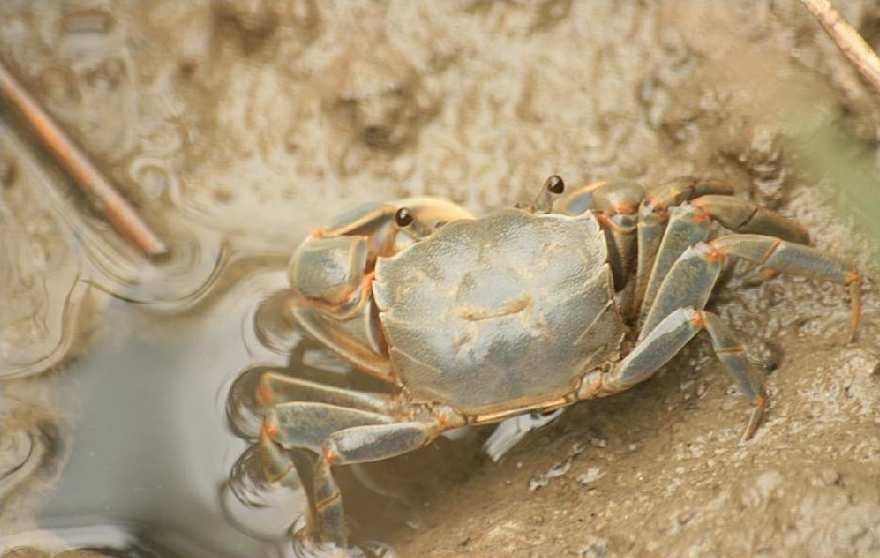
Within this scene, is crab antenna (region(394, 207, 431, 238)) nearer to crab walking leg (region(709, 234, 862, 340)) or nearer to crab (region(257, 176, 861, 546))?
crab (region(257, 176, 861, 546))

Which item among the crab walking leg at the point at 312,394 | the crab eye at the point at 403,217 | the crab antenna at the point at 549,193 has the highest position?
the crab eye at the point at 403,217

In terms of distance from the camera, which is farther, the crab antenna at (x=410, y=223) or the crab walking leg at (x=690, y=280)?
the crab antenna at (x=410, y=223)

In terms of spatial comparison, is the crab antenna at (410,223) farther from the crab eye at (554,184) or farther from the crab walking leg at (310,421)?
the crab walking leg at (310,421)

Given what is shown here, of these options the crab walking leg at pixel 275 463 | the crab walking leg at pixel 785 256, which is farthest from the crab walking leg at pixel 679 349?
the crab walking leg at pixel 275 463

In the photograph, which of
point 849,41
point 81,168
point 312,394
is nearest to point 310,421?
point 312,394

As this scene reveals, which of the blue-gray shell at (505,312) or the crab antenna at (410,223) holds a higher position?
the crab antenna at (410,223)

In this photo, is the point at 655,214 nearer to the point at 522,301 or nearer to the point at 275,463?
the point at 522,301
